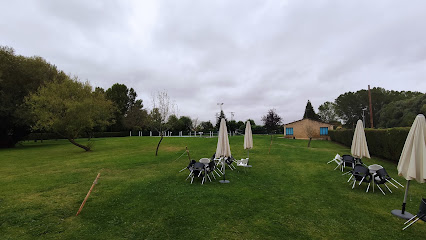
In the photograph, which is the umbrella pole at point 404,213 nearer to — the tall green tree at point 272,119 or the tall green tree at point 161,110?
the tall green tree at point 161,110

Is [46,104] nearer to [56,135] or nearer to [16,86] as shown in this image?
[16,86]

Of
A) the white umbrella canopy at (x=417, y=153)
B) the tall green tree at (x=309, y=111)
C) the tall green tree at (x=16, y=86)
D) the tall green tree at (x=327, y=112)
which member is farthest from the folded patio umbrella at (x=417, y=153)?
the tall green tree at (x=327, y=112)

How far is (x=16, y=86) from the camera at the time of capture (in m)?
24.6

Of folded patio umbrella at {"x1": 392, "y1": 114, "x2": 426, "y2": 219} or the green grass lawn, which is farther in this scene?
folded patio umbrella at {"x1": 392, "y1": 114, "x2": 426, "y2": 219}

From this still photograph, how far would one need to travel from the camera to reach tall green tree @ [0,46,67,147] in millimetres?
23047

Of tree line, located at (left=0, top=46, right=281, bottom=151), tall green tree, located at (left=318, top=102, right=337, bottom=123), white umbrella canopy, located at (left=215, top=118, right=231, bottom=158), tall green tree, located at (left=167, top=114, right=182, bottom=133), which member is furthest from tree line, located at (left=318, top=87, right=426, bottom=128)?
tree line, located at (left=0, top=46, right=281, bottom=151)

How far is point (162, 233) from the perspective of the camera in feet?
13.6

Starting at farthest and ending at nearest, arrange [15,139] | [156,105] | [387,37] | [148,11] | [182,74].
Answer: [182,74]
[15,139]
[156,105]
[387,37]
[148,11]

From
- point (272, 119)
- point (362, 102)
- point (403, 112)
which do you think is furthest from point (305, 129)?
point (362, 102)

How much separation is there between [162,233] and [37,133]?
141 feet

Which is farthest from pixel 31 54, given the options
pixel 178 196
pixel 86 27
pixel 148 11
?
pixel 178 196

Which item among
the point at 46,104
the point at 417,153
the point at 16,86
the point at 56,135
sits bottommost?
the point at 417,153

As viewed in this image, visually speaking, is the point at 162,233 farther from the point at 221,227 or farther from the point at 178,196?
the point at 178,196

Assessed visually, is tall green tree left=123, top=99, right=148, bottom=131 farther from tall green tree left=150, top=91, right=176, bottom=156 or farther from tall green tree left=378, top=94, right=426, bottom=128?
tall green tree left=378, top=94, right=426, bottom=128
